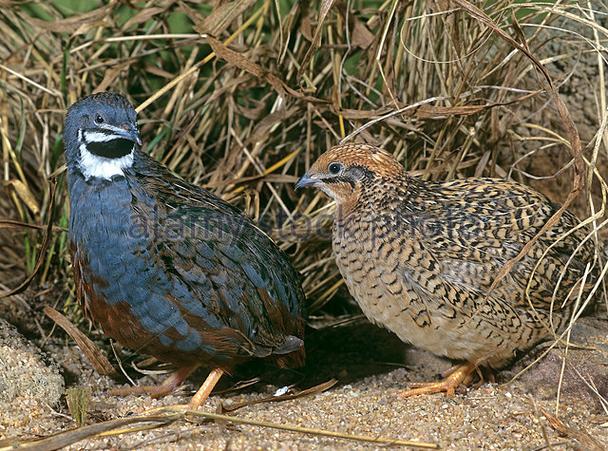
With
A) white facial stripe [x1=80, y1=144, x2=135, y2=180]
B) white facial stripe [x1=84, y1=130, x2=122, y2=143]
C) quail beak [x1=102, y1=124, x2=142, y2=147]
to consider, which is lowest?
white facial stripe [x1=80, y1=144, x2=135, y2=180]

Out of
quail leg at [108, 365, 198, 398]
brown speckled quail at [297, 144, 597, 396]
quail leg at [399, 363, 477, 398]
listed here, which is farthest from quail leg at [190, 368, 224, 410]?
quail leg at [399, 363, 477, 398]

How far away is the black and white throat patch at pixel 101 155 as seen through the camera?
3.48 metres

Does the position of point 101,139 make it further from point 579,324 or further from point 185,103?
point 579,324

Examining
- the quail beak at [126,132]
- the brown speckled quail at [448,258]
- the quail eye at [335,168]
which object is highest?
the quail beak at [126,132]

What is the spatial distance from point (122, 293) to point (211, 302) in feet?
1.17

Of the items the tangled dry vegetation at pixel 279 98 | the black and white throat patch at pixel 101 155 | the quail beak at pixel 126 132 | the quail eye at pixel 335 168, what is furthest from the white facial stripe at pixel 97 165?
the quail eye at pixel 335 168

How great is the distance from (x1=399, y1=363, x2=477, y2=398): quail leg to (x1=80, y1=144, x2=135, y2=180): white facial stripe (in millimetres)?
1529

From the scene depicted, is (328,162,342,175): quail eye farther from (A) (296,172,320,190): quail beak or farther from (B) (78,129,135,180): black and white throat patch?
(B) (78,129,135,180): black and white throat patch

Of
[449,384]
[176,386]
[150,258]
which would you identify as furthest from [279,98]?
[449,384]

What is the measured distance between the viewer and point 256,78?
457 cm

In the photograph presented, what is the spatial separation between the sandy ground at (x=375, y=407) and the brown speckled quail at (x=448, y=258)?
17cm

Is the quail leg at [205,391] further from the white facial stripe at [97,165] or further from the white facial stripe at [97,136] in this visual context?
the white facial stripe at [97,136]

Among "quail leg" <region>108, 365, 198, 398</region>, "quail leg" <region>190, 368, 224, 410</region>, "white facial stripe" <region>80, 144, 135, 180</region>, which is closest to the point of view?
"white facial stripe" <region>80, 144, 135, 180</region>

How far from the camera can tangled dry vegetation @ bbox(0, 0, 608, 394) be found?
4.27 m
